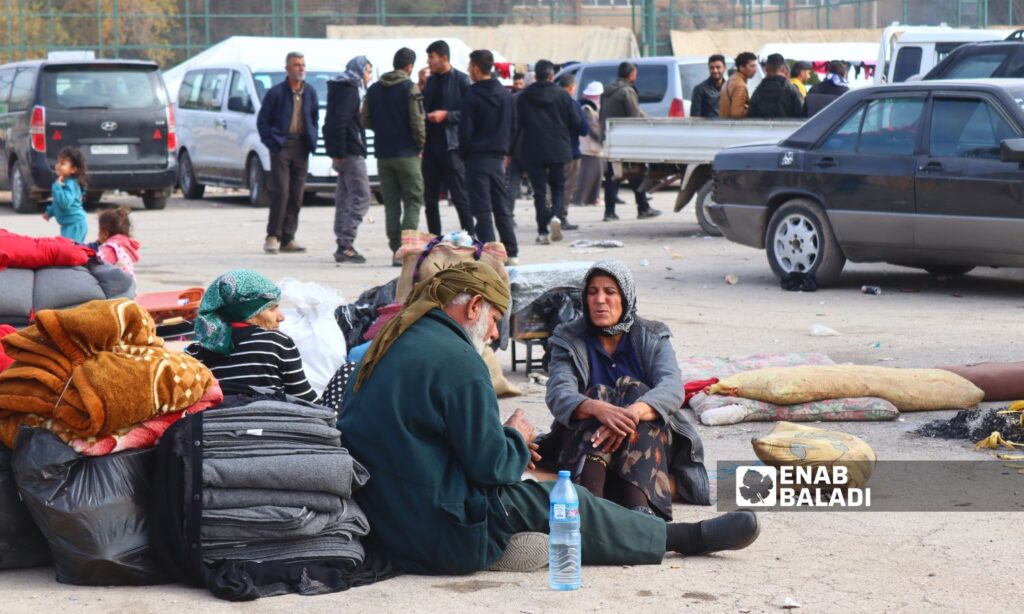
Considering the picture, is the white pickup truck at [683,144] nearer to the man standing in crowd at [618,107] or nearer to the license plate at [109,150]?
the man standing in crowd at [618,107]

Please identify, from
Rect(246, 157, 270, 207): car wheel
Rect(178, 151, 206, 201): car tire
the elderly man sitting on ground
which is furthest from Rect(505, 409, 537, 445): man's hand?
Rect(178, 151, 206, 201): car tire

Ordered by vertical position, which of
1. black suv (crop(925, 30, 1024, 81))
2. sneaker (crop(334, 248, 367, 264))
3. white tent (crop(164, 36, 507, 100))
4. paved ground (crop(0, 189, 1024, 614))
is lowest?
paved ground (crop(0, 189, 1024, 614))

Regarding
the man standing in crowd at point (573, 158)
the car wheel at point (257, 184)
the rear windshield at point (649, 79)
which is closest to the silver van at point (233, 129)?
the car wheel at point (257, 184)

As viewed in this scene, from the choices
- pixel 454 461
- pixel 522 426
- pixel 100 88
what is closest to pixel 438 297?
pixel 454 461

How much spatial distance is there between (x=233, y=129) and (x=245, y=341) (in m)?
16.2

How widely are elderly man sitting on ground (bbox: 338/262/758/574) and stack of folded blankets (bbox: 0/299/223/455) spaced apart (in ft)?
1.99

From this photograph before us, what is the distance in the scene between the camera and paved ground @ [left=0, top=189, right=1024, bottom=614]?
4.85m

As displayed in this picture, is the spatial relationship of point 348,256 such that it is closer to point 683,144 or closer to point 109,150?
point 683,144

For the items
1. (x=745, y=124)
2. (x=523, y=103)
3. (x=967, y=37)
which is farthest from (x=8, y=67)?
(x=967, y=37)

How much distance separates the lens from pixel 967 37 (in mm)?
20484

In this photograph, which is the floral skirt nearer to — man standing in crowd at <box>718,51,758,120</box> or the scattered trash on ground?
the scattered trash on ground

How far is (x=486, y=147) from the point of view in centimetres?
1373

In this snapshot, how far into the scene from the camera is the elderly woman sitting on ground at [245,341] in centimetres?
570

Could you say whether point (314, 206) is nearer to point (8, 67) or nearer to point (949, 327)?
point (8, 67)
